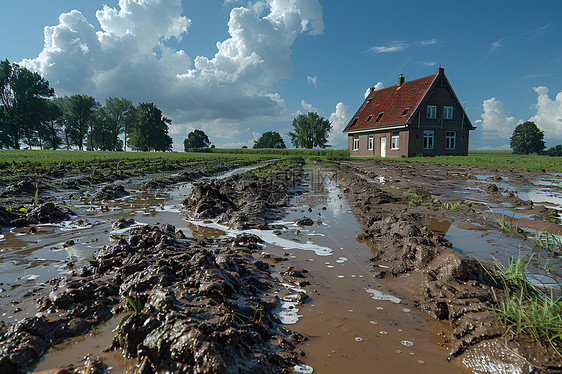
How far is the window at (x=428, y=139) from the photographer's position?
30.8 meters

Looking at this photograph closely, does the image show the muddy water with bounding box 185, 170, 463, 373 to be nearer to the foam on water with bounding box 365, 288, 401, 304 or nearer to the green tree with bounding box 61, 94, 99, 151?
the foam on water with bounding box 365, 288, 401, 304

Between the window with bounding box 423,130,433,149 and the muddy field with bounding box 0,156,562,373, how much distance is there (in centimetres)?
2768

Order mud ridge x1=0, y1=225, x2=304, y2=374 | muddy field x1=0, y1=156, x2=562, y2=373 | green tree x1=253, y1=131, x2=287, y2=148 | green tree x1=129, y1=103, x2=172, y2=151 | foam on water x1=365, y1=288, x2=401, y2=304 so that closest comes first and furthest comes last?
mud ridge x1=0, y1=225, x2=304, y2=374
muddy field x1=0, y1=156, x2=562, y2=373
foam on water x1=365, y1=288, x2=401, y2=304
green tree x1=129, y1=103, x2=172, y2=151
green tree x1=253, y1=131, x2=287, y2=148

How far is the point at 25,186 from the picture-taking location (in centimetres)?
816

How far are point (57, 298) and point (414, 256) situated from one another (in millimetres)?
3930

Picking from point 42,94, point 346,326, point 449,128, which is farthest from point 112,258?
point 42,94

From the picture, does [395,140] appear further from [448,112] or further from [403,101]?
[448,112]

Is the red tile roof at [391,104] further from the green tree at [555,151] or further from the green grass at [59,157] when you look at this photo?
the green tree at [555,151]

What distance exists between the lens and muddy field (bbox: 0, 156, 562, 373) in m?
1.88

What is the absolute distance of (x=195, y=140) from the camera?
9412 centimetres

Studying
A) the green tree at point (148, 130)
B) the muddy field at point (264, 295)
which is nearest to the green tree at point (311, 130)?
the green tree at point (148, 130)

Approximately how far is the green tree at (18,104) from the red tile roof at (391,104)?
55.3m

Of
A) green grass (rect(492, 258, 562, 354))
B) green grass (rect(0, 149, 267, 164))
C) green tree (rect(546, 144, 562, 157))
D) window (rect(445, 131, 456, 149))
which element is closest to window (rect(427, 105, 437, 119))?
window (rect(445, 131, 456, 149))

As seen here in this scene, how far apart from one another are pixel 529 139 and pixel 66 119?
9712 centimetres
